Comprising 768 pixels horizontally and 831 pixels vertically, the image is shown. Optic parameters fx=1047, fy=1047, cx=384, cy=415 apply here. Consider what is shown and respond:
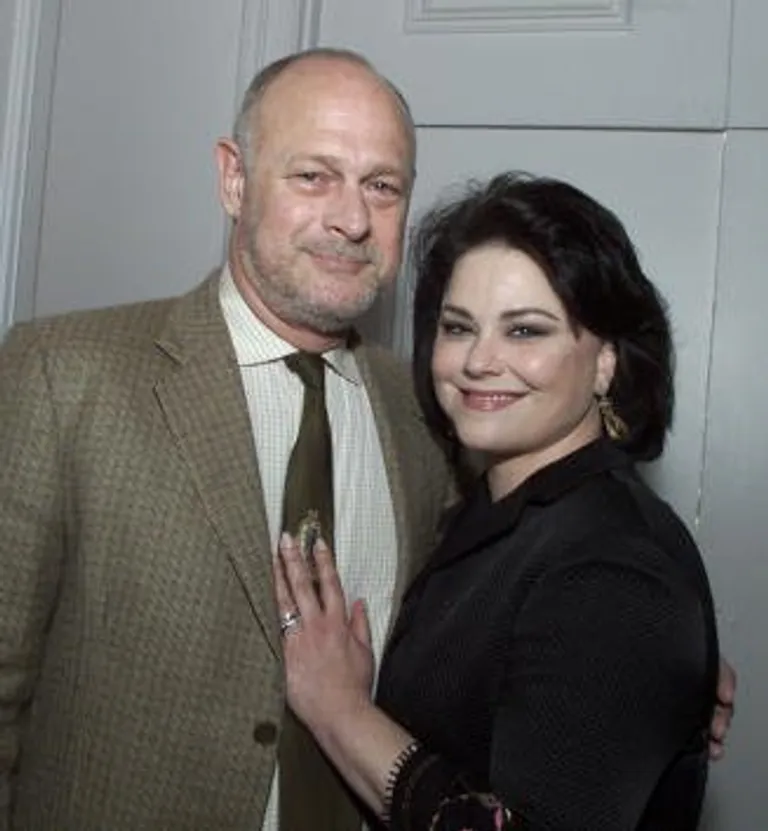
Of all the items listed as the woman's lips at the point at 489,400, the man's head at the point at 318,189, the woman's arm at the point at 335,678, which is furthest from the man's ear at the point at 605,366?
the woman's arm at the point at 335,678

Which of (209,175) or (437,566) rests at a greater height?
(209,175)

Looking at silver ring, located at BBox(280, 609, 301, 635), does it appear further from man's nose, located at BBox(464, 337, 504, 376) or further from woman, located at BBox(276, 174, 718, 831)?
man's nose, located at BBox(464, 337, 504, 376)

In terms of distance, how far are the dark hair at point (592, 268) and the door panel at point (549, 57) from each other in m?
0.40

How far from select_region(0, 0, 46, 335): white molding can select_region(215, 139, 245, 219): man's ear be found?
596 mm

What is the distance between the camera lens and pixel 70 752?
116cm

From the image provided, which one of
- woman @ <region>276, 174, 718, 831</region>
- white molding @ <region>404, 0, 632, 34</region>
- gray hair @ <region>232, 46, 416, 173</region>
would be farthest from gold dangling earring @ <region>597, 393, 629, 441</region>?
white molding @ <region>404, 0, 632, 34</region>

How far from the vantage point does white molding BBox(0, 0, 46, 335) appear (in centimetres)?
174

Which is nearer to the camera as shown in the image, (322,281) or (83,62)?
(322,281)

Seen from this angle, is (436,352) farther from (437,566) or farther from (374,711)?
(374,711)

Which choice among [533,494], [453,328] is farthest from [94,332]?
[533,494]

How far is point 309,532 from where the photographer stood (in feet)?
4.05

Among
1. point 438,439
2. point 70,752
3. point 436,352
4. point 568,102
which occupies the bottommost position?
point 70,752

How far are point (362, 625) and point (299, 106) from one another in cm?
62

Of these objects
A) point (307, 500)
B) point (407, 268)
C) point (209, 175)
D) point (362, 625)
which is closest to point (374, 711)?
point (362, 625)
